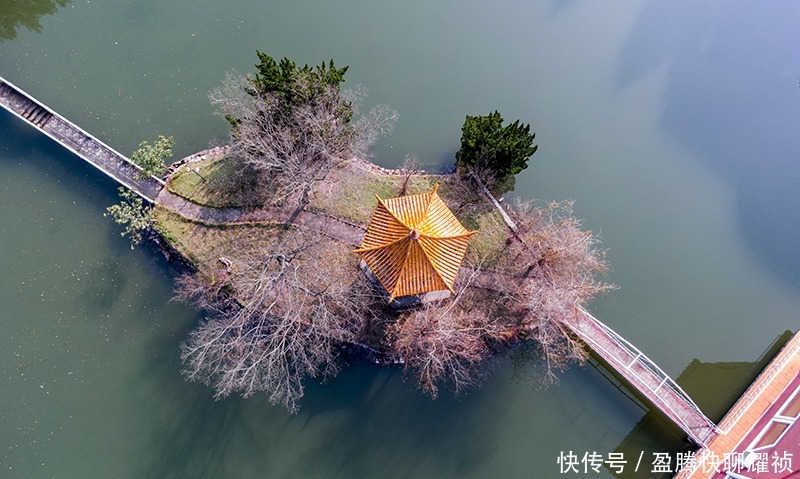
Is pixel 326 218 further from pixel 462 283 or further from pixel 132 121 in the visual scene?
pixel 132 121

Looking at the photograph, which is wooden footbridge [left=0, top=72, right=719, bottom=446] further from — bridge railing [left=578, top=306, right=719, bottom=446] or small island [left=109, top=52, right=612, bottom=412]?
small island [left=109, top=52, right=612, bottom=412]

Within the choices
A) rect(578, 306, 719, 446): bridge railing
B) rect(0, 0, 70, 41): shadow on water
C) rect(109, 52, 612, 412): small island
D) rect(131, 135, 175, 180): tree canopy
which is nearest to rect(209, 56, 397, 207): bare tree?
rect(109, 52, 612, 412): small island

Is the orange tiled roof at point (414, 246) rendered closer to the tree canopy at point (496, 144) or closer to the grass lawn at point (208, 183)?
the tree canopy at point (496, 144)

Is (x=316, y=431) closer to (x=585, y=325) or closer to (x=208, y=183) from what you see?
(x=208, y=183)

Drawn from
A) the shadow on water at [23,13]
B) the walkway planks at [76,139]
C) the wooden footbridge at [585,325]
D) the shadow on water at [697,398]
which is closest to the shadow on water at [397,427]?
the wooden footbridge at [585,325]

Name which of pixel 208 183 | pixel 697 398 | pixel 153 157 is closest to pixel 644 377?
pixel 697 398

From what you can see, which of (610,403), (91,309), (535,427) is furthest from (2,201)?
(610,403)
